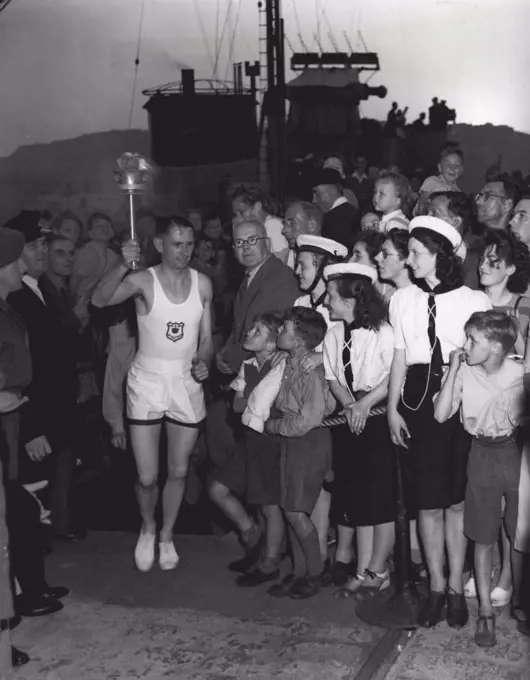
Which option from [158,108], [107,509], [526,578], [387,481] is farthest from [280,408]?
[158,108]

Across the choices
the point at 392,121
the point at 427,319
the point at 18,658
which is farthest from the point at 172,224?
the point at 392,121

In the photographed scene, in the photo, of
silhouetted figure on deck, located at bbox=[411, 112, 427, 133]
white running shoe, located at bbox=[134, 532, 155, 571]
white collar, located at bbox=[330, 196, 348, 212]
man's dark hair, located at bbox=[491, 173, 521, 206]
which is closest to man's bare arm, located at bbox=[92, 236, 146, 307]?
white running shoe, located at bbox=[134, 532, 155, 571]

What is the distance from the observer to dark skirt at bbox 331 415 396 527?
15.6ft

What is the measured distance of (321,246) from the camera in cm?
509

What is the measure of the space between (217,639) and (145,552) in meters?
1.04

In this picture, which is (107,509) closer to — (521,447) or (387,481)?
(387,481)

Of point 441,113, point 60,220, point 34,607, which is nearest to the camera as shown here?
point 34,607

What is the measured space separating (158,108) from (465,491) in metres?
12.8

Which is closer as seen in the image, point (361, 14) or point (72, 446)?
point (72, 446)

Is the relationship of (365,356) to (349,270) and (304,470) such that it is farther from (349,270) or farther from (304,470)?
(304,470)

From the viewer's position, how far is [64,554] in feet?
18.4

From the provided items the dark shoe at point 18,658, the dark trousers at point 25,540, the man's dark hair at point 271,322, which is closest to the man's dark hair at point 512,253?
the man's dark hair at point 271,322

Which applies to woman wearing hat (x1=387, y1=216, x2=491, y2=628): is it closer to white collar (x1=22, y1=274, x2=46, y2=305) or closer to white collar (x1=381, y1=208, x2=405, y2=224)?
white collar (x1=381, y1=208, x2=405, y2=224)

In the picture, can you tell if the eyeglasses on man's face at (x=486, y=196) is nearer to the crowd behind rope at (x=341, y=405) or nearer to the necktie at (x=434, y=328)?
the crowd behind rope at (x=341, y=405)
